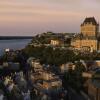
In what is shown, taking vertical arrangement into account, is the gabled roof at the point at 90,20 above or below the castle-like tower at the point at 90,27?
above

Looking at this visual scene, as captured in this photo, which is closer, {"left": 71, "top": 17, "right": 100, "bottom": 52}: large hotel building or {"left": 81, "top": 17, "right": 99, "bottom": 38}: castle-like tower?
{"left": 71, "top": 17, "right": 100, "bottom": 52}: large hotel building

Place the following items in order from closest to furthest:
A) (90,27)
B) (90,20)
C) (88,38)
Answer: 1. (88,38)
2. (90,20)
3. (90,27)

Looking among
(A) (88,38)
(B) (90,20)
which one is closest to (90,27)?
(B) (90,20)

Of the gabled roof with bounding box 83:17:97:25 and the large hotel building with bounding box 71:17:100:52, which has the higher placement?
the gabled roof with bounding box 83:17:97:25

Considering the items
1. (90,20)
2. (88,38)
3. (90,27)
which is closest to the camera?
(88,38)

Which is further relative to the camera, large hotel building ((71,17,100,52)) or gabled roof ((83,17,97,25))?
gabled roof ((83,17,97,25))

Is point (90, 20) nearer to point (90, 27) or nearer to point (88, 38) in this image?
point (90, 27)

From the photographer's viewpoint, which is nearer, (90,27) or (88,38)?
(88,38)

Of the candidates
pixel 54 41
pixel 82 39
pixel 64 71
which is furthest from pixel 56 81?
pixel 54 41

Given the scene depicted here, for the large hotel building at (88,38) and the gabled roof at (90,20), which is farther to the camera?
the gabled roof at (90,20)
